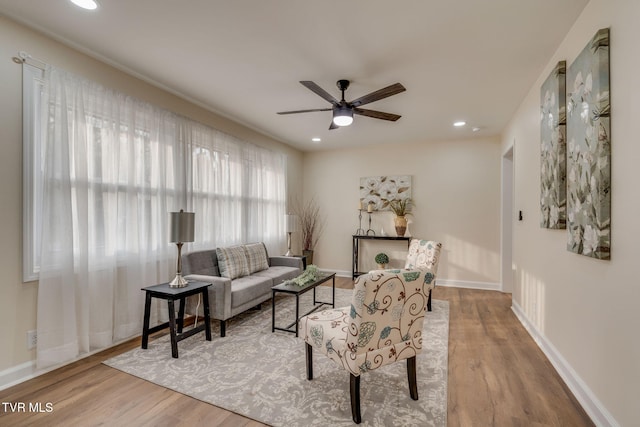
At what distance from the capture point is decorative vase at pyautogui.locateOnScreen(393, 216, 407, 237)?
5.59 m

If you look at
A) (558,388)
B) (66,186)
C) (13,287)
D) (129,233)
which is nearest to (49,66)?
(66,186)

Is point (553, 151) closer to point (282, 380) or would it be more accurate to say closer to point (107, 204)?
point (282, 380)

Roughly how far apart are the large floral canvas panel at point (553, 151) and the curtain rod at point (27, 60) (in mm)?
4091

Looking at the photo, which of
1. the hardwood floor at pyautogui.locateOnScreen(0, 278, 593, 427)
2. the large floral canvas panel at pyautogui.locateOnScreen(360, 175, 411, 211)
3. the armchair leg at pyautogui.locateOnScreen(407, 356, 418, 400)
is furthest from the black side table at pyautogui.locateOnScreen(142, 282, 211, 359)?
the large floral canvas panel at pyautogui.locateOnScreen(360, 175, 411, 211)

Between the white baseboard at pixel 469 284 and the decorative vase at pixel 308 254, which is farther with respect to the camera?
the decorative vase at pixel 308 254

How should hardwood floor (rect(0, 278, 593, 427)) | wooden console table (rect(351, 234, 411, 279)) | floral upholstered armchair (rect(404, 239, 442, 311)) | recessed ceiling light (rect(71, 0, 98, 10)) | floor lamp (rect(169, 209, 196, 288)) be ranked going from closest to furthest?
1. hardwood floor (rect(0, 278, 593, 427))
2. recessed ceiling light (rect(71, 0, 98, 10))
3. floor lamp (rect(169, 209, 196, 288))
4. floral upholstered armchair (rect(404, 239, 442, 311))
5. wooden console table (rect(351, 234, 411, 279))

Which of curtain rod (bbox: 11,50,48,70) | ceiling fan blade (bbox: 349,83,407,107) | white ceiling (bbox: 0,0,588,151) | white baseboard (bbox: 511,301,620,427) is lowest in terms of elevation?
white baseboard (bbox: 511,301,620,427)

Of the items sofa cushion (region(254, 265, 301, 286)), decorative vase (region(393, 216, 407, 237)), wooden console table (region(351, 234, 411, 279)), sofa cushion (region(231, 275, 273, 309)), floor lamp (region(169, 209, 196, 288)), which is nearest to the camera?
floor lamp (region(169, 209, 196, 288))

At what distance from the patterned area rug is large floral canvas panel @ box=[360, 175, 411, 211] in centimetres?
303

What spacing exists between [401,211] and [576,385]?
369 cm

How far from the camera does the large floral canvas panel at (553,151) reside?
7.82ft

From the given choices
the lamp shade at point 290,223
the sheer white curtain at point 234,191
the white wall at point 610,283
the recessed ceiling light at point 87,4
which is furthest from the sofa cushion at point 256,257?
the white wall at point 610,283

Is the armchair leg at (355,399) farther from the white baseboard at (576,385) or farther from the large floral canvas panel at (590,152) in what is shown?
the large floral canvas panel at (590,152)

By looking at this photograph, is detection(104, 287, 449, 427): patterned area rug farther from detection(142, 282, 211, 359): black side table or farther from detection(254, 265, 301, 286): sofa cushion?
detection(254, 265, 301, 286): sofa cushion
